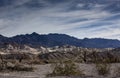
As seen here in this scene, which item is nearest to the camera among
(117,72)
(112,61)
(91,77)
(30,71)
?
(91,77)

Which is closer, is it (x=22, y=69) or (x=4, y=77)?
(x=4, y=77)

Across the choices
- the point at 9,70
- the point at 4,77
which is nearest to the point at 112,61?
the point at 9,70

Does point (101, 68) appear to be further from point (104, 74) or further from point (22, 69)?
point (22, 69)

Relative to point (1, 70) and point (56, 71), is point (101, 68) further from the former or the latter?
point (1, 70)

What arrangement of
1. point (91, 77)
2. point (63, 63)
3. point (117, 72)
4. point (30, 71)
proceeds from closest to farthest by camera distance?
point (91, 77)
point (117, 72)
point (63, 63)
point (30, 71)

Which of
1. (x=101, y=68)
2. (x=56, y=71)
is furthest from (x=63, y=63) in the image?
(x=101, y=68)

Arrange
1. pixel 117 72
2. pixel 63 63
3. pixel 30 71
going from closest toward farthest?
1. pixel 117 72
2. pixel 63 63
3. pixel 30 71

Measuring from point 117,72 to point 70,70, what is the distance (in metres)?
3.30

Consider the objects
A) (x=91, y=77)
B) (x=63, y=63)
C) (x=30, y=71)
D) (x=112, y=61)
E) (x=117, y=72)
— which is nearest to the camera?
(x=91, y=77)

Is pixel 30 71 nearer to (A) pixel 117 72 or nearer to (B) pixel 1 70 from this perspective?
(B) pixel 1 70

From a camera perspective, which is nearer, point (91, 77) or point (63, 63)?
point (91, 77)

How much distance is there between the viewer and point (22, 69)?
2689 centimetres

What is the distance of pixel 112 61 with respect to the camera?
97.9 ft

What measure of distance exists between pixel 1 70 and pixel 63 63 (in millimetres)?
6456
